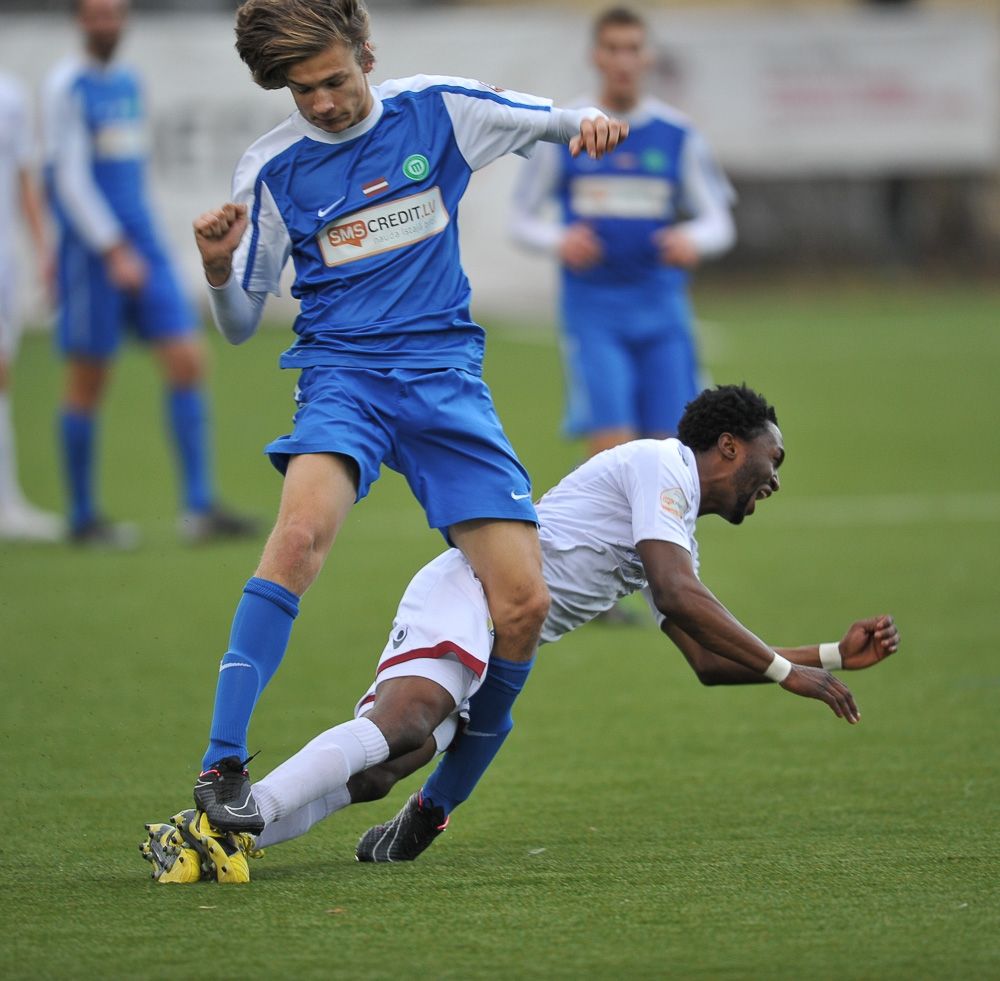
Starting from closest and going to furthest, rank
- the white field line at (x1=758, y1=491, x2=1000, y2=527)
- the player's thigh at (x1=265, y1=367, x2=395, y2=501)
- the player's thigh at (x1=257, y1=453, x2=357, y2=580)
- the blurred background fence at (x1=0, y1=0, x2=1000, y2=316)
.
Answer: the player's thigh at (x1=257, y1=453, x2=357, y2=580) → the player's thigh at (x1=265, y1=367, x2=395, y2=501) → the white field line at (x1=758, y1=491, x2=1000, y2=527) → the blurred background fence at (x1=0, y1=0, x2=1000, y2=316)

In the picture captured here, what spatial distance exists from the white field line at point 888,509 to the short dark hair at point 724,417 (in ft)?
19.3

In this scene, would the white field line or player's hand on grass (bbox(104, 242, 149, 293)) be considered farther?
the white field line

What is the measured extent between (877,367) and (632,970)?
1493 centimetres

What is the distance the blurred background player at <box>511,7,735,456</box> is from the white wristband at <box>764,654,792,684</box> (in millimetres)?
3840

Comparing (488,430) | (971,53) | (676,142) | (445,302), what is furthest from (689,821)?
(971,53)

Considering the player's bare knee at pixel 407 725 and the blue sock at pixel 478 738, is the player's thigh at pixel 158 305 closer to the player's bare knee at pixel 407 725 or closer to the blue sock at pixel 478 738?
the blue sock at pixel 478 738

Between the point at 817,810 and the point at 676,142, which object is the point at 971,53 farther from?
the point at 817,810

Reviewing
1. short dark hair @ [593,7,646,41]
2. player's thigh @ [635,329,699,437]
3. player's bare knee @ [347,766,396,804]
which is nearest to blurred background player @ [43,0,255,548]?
player's thigh @ [635,329,699,437]

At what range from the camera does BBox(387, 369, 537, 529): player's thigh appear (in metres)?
4.53

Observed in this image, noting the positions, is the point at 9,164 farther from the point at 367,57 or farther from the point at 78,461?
the point at 367,57

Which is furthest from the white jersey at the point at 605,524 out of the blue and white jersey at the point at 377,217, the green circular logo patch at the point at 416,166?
the green circular logo patch at the point at 416,166

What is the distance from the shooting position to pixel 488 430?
4582 mm

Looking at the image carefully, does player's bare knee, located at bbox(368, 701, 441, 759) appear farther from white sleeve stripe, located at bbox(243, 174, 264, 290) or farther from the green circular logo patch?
the green circular logo patch

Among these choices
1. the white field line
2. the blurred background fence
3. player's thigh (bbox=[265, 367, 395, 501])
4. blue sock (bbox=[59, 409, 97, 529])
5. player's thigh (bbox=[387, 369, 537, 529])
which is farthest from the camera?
the blurred background fence
